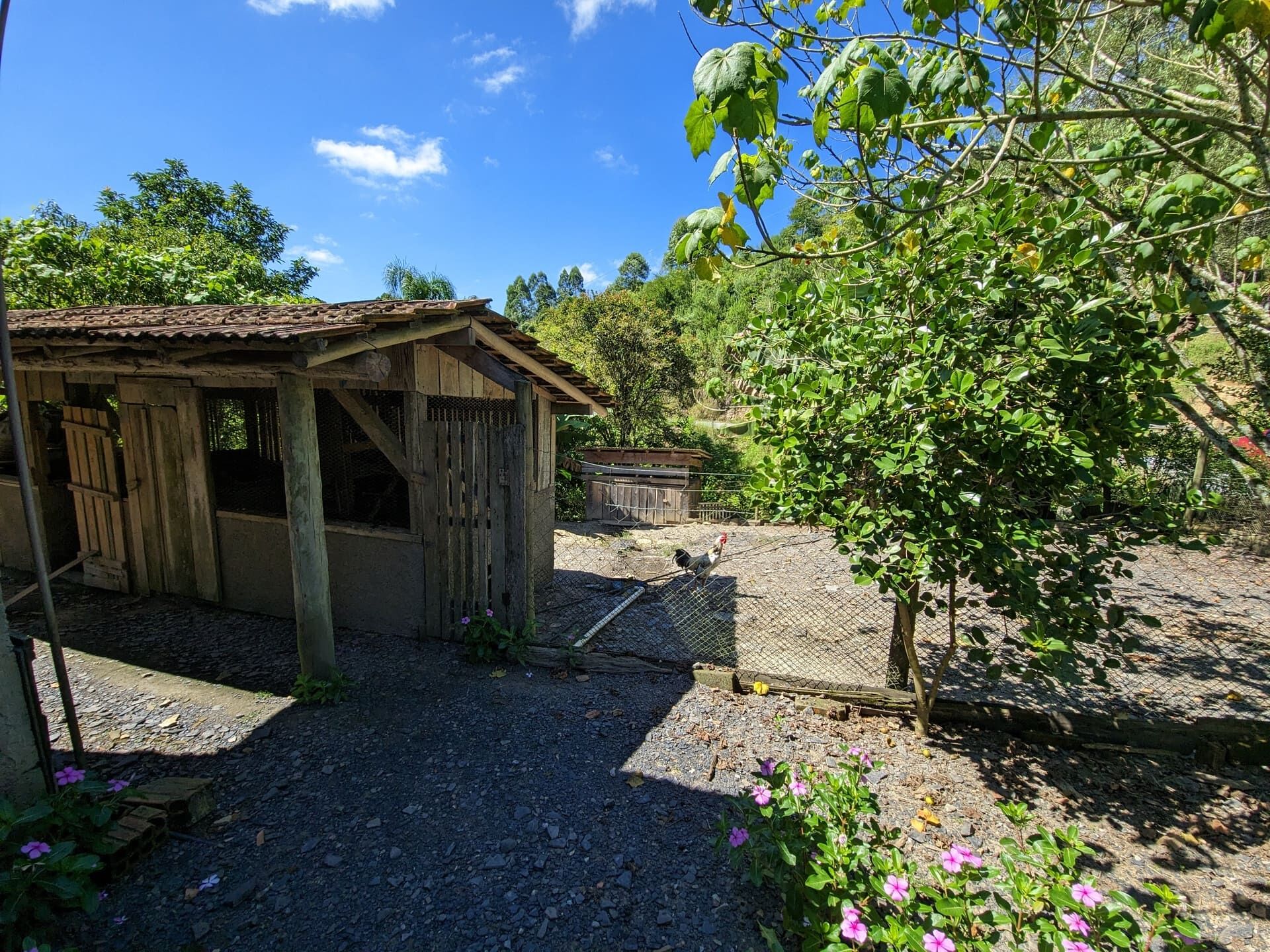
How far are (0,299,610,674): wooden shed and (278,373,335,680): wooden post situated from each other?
14 mm

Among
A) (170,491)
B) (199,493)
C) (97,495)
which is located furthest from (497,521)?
(97,495)

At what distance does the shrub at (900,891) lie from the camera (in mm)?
1944

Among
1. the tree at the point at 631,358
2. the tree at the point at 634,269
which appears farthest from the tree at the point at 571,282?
the tree at the point at 631,358

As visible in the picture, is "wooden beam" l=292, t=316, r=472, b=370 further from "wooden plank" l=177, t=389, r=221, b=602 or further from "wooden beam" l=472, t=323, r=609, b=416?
"wooden plank" l=177, t=389, r=221, b=602

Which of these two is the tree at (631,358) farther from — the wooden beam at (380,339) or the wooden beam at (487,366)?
the wooden beam at (380,339)

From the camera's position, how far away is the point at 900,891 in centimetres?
212

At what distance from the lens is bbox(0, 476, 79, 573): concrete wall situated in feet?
23.0

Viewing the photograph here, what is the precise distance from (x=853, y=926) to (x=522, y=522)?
3.88 metres

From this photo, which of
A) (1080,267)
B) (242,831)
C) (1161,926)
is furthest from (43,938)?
(1080,267)

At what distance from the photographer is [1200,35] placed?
6.41ft

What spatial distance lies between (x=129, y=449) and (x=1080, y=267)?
8587mm

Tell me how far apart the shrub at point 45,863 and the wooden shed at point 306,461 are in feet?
5.94

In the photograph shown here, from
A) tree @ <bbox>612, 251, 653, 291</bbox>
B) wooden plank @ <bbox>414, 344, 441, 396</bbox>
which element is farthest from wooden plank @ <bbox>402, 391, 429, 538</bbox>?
tree @ <bbox>612, 251, 653, 291</bbox>

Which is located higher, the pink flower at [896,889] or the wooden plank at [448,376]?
the wooden plank at [448,376]
